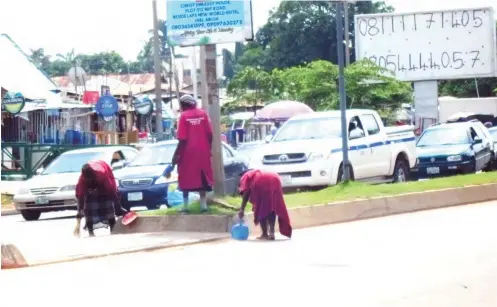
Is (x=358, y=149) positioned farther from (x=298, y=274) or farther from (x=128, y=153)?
(x=298, y=274)

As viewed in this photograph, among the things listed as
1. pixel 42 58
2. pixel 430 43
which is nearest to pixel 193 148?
pixel 430 43

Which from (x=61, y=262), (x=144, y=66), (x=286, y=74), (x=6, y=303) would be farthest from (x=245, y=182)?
(x=144, y=66)

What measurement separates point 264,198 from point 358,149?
6189mm

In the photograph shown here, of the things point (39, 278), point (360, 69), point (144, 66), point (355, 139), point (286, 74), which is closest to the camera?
point (39, 278)

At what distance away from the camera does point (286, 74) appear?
40.6m

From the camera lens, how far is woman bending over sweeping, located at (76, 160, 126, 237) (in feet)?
47.5

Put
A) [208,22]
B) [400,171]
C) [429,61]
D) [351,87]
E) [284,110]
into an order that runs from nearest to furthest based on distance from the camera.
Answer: [208,22] → [400,171] → [284,110] → [351,87] → [429,61]

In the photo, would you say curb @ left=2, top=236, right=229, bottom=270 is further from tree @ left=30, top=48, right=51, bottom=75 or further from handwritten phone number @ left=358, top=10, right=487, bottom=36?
tree @ left=30, top=48, right=51, bottom=75

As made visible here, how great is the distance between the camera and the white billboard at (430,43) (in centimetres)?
4184

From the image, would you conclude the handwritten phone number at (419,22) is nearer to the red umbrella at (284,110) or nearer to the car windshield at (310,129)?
the red umbrella at (284,110)

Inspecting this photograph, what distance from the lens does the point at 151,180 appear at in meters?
18.3

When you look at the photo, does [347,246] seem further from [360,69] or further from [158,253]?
[360,69]

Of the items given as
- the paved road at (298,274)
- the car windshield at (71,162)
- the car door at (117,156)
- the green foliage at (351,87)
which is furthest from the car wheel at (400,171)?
the green foliage at (351,87)

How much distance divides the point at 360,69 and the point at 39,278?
25534mm
